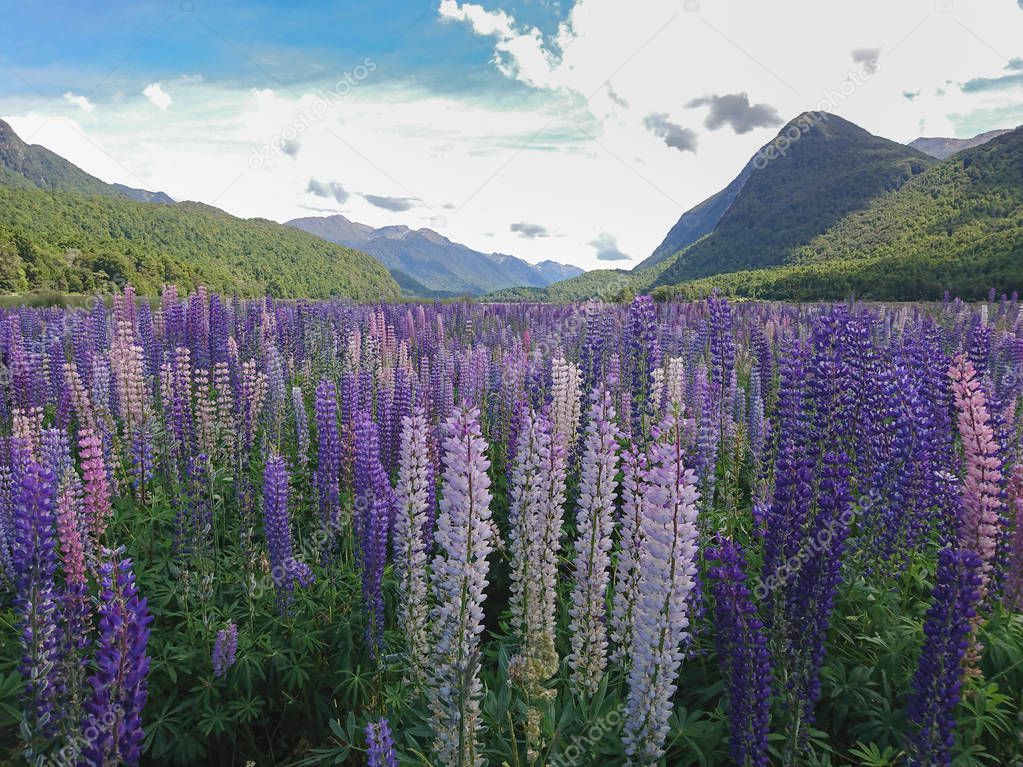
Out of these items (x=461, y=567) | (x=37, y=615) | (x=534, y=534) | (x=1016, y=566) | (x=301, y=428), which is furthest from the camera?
(x=301, y=428)

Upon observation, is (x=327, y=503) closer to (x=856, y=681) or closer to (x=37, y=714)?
(x=37, y=714)

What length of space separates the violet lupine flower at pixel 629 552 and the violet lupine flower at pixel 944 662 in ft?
5.76

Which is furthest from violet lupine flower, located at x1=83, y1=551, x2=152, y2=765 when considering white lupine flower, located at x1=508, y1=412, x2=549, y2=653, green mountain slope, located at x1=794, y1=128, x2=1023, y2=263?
green mountain slope, located at x1=794, y1=128, x2=1023, y2=263

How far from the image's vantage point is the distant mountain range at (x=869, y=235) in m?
47.1

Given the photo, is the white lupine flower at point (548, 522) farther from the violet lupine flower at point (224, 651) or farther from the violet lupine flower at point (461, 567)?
the violet lupine flower at point (224, 651)

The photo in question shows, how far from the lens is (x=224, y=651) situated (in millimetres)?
5000

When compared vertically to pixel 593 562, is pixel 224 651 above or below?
below

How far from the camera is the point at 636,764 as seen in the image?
3525 mm

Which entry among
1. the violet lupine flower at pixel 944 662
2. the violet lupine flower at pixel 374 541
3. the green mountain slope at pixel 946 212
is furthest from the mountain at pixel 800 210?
the violet lupine flower at pixel 944 662

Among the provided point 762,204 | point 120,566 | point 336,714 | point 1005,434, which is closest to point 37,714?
point 120,566

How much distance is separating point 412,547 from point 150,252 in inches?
3783

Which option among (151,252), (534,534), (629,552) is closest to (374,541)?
(534,534)

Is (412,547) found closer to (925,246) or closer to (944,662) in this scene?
(944,662)

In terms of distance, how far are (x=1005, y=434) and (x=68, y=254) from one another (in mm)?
92448
